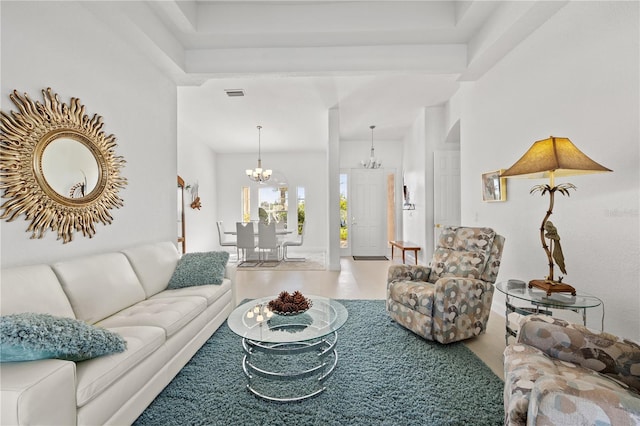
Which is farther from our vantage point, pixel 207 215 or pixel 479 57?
pixel 207 215

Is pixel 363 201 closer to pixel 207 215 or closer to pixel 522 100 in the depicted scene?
pixel 207 215

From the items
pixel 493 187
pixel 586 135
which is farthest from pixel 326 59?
pixel 586 135

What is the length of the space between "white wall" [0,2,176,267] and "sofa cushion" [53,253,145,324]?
21cm

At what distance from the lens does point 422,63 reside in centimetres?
330

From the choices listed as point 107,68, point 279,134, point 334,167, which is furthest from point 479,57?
point 279,134

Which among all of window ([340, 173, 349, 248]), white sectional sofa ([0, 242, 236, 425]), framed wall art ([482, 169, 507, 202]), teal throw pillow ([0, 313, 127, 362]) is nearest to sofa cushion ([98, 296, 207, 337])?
white sectional sofa ([0, 242, 236, 425])

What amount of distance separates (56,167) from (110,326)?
3.98ft

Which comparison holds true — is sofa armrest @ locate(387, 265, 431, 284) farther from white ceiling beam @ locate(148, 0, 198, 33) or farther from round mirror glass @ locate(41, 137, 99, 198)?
white ceiling beam @ locate(148, 0, 198, 33)

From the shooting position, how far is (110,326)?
6.15 feet

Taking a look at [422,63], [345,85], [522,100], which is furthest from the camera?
[345,85]

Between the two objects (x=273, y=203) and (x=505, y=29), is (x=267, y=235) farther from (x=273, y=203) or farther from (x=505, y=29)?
(x=505, y=29)

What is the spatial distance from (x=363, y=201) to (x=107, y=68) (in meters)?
5.85

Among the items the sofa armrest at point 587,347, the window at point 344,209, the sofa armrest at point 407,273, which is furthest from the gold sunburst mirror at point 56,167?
the window at point 344,209

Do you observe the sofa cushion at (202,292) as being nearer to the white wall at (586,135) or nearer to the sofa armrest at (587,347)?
the sofa armrest at (587,347)
